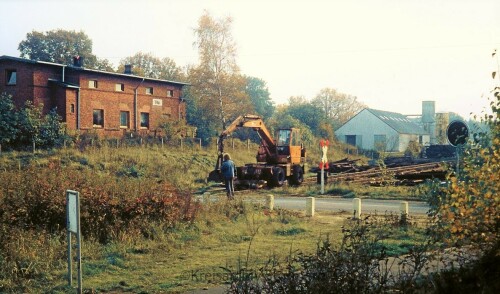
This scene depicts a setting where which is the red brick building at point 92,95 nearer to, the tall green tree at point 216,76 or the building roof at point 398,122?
the tall green tree at point 216,76

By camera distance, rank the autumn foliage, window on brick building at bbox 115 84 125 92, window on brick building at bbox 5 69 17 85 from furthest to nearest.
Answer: window on brick building at bbox 115 84 125 92
window on brick building at bbox 5 69 17 85
the autumn foliage

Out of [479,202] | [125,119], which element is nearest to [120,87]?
[125,119]

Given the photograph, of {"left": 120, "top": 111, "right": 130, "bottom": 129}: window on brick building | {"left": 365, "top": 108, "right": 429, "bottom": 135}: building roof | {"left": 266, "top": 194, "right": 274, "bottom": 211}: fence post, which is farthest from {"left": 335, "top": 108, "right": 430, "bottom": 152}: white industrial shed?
{"left": 266, "top": 194, "right": 274, "bottom": 211}: fence post

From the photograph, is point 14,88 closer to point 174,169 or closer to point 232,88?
point 174,169

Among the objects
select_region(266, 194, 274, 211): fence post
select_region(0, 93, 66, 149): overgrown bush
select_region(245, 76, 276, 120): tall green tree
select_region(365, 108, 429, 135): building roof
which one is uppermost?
select_region(245, 76, 276, 120): tall green tree

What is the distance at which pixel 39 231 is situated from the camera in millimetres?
10742

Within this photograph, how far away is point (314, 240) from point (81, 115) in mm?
31325

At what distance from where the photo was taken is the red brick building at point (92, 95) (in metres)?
37.6

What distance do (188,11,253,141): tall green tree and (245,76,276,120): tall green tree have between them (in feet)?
127

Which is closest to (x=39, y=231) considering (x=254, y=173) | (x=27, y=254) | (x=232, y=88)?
(x=27, y=254)

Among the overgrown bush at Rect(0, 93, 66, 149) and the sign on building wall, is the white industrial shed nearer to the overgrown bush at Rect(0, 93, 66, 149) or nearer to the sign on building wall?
the sign on building wall

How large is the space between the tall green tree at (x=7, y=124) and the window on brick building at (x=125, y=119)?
11728 mm

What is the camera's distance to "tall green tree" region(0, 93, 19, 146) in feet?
103

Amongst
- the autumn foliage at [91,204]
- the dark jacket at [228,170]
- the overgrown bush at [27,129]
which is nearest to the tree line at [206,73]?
the overgrown bush at [27,129]
